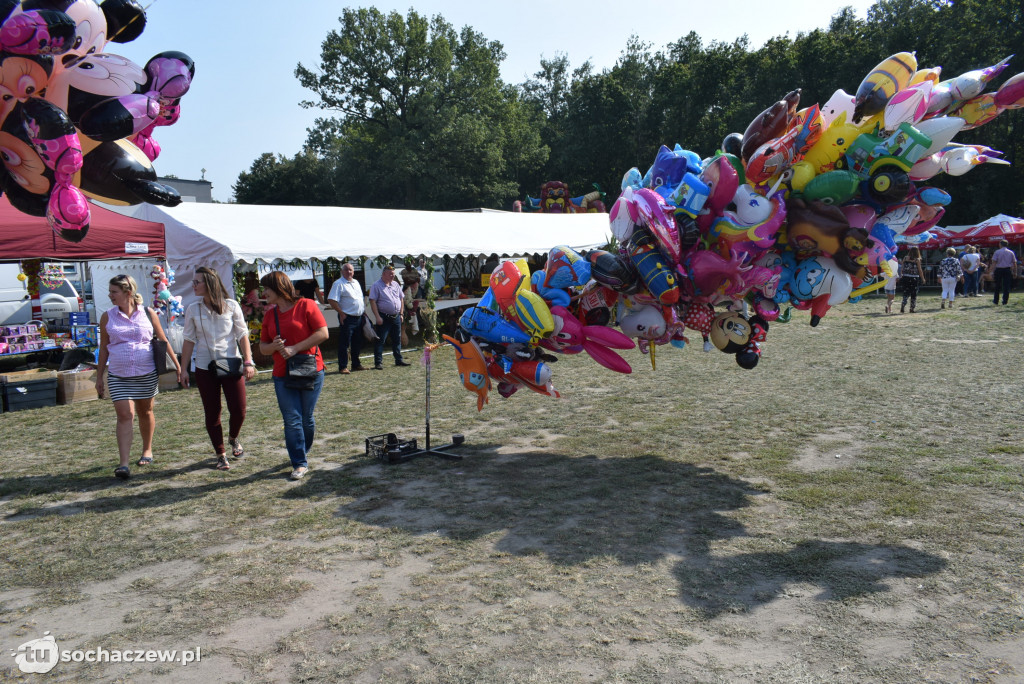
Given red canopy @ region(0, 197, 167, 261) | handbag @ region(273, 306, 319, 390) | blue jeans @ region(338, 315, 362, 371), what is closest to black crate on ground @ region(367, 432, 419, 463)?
handbag @ region(273, 306, 319, 390)

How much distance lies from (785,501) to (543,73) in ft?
192

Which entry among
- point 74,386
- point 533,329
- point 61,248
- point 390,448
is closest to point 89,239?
point 61,248

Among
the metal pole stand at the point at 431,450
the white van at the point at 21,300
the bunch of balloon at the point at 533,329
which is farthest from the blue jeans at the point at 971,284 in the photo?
the white van at the point at 21,300

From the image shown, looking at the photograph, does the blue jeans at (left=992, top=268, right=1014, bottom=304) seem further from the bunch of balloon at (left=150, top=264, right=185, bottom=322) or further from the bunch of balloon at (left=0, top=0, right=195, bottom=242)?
the bunch of balloon at (left=0, top=0, right=195, bottom=242)

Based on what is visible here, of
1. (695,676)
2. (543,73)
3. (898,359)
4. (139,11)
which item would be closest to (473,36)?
(543,73)

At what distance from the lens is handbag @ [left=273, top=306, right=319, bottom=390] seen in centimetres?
616

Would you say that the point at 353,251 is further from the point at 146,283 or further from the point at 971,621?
the point at 971,621

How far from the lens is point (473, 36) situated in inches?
1966

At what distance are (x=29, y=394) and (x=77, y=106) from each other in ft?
23.8

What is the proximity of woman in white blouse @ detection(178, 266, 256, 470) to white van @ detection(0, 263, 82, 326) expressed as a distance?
11.9 m

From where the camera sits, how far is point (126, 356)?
20.5 feet

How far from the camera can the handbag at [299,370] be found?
6164 millimetres

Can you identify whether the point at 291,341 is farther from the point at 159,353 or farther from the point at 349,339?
the point at 349,339

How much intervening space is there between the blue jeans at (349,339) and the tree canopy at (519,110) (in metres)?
28.9
